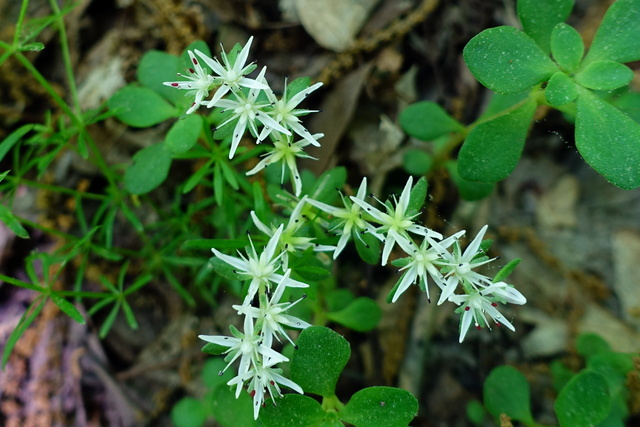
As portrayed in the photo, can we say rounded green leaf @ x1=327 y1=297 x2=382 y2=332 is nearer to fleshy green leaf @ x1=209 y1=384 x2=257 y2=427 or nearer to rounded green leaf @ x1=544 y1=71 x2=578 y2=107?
fleshy green leaf @ x1=209 y1=384 x2=257 y2=427

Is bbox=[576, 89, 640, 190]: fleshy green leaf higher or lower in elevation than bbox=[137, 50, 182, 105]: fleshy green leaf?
lower

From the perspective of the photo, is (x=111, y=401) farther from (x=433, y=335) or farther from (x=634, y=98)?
(x=634, y=98)

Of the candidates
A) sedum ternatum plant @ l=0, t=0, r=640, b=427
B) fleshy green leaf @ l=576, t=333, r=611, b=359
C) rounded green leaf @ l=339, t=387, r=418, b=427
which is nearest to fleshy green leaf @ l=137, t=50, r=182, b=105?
sedum ternatum plant @ l=0, t=0, r=640, b=427

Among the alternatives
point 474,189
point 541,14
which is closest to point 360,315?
point 474,189

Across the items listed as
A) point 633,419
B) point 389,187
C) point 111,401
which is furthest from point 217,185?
point 633,419

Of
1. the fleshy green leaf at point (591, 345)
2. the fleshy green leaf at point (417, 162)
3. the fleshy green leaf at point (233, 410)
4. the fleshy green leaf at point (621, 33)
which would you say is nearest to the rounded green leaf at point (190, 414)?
the fleshy green leaf at point (233, 410)

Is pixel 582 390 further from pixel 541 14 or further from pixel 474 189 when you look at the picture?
pixel 541 14

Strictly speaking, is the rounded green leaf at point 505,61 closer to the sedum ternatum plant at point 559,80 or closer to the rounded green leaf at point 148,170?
the sedum ternatum plant at point 559,80
